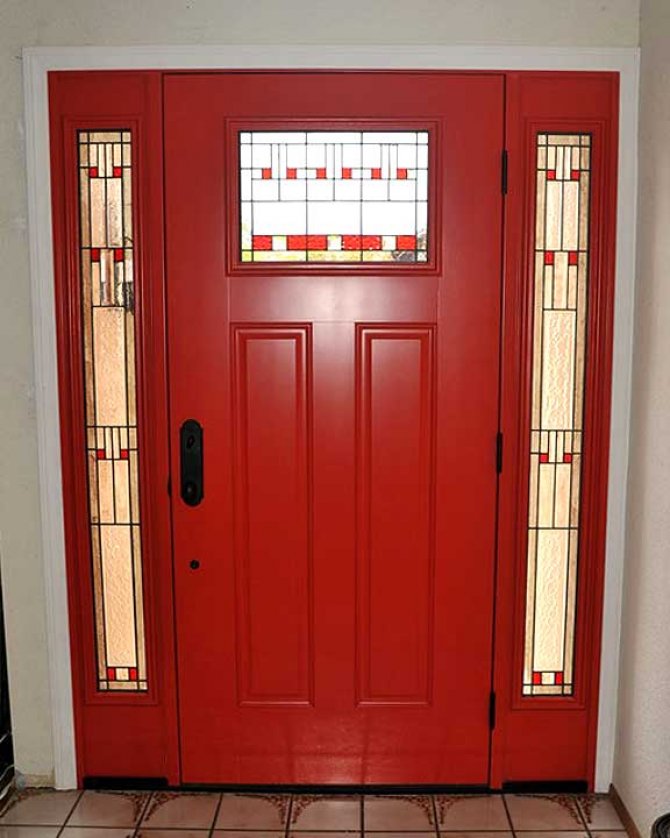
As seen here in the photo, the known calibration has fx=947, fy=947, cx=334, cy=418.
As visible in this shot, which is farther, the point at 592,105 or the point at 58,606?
the point at 58,606

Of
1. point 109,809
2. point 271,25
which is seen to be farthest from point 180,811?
point 271,25

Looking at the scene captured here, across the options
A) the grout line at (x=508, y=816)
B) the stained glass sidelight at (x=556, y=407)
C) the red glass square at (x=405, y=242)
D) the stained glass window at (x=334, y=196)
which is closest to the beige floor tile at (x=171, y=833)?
the grout line at (x=508, y=816)

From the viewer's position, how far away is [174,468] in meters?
2.93

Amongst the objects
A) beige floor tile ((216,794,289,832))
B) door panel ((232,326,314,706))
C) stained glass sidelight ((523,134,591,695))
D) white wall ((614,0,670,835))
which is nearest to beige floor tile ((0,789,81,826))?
beige floor tile ((216,794,289,832))

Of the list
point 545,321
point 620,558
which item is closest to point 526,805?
point 620,558

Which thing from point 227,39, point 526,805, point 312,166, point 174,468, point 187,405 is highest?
point 227,39

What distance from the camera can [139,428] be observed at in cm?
293

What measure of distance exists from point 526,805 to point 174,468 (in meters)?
1.53

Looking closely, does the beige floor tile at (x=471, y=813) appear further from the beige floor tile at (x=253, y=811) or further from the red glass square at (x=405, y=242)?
the red glass square at (x=405, y=242)

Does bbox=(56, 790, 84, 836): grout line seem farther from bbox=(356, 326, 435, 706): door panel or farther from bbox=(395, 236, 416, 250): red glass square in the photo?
bbox=(395, 236, 416, 250): red glass square

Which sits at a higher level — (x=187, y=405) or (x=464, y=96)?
(x=464, y=96)

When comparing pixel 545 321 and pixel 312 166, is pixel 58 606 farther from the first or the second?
pixel 545 321

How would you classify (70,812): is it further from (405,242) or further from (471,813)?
(405,242)

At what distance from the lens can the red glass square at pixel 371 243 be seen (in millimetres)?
2852
